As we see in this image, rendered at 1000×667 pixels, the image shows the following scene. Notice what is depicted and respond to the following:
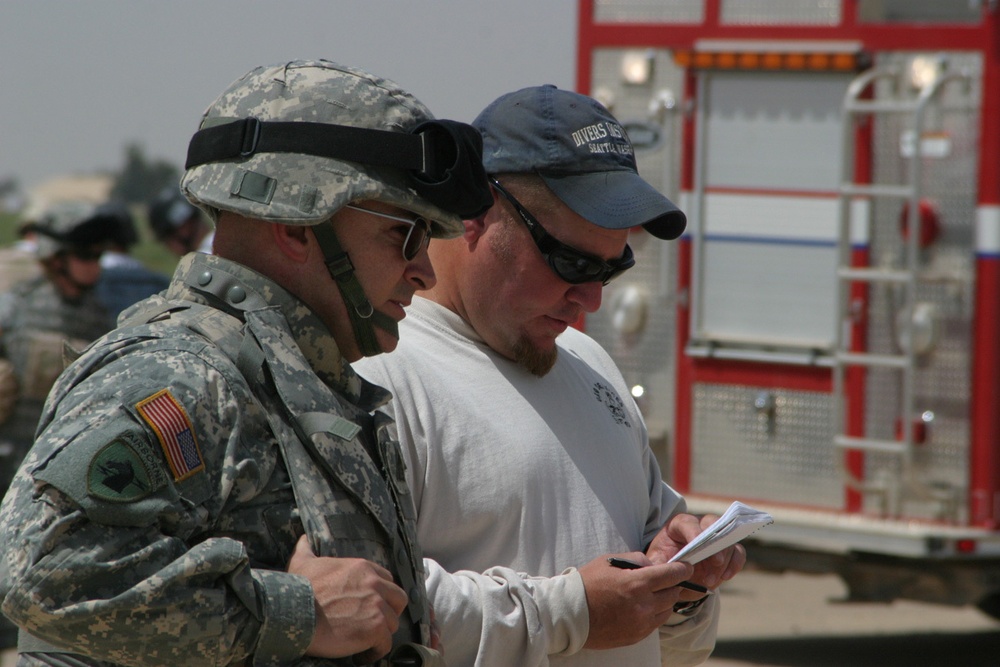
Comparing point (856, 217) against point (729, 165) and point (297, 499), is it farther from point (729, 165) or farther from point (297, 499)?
point (297, 499)

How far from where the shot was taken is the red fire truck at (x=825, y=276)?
5473 mm

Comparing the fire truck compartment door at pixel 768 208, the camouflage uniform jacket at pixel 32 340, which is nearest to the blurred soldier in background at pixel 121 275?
the camouflage uniform jacket at pixel 32 340

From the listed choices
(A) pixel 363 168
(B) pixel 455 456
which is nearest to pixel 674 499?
(B) pixel 455 456

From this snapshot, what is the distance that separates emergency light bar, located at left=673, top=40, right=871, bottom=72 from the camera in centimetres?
562

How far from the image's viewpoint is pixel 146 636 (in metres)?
1.53

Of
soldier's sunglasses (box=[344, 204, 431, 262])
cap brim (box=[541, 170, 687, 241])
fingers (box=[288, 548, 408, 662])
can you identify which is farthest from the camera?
cap brim (box=[541, 170, 687, 241])

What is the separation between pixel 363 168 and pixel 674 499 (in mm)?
1244

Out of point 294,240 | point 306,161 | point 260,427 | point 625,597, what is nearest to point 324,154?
point 306,161

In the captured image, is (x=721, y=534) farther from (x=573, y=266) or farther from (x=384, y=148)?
(x=384, y=148)

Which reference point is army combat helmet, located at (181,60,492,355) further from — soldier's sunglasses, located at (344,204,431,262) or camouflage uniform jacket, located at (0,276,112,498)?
camouflage uniform jacket, located at (0,276,112,498)

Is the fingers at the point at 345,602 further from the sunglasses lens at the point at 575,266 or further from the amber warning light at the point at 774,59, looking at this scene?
the amber warning light at the point at 774,59

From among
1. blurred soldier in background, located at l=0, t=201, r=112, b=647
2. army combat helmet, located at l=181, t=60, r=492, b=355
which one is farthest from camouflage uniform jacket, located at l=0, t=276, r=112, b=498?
army combat helmet, located at l=181, t=60, r=492, b=355

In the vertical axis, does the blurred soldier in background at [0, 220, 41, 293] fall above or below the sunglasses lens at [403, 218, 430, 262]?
below

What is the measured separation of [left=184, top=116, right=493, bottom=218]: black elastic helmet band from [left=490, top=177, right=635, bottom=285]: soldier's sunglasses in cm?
56
